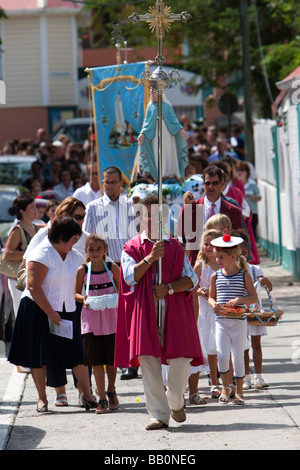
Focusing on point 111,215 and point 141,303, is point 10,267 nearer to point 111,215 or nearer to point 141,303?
point 111,215

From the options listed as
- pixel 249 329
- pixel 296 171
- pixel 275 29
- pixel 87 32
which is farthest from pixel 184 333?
pixel 87 32

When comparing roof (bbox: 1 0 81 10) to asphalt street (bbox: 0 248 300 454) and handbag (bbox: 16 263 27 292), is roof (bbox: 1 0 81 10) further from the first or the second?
asphalt street (bbox: 0 248 300 454)

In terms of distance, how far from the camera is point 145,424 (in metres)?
8.35

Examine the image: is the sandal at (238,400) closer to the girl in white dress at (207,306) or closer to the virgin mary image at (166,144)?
the girl in white dress at (207,306)

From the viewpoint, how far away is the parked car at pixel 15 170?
20.9 m

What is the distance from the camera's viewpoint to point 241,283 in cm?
907

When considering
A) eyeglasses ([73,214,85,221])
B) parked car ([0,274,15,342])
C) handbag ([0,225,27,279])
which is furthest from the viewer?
parked car ([0,274,15,342])

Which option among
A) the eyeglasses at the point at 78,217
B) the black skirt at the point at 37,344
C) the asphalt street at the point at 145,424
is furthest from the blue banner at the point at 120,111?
the black skirt at the point at 37,344

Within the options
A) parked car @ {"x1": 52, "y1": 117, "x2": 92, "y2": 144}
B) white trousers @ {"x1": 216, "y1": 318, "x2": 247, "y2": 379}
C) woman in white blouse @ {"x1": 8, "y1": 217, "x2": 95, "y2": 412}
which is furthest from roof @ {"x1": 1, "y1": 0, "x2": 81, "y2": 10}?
white trousers @ {"x1": 216, "y1": 318, "x2": 247, "y2": 379}

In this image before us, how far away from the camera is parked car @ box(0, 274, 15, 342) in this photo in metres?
12.4

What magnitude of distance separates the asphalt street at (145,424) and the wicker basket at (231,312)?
2.35 ft

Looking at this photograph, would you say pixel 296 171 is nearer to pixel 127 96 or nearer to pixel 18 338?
pixel 127 96

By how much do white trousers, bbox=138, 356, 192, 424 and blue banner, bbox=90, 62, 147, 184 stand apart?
599 cm

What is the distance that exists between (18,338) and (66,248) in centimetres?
81
